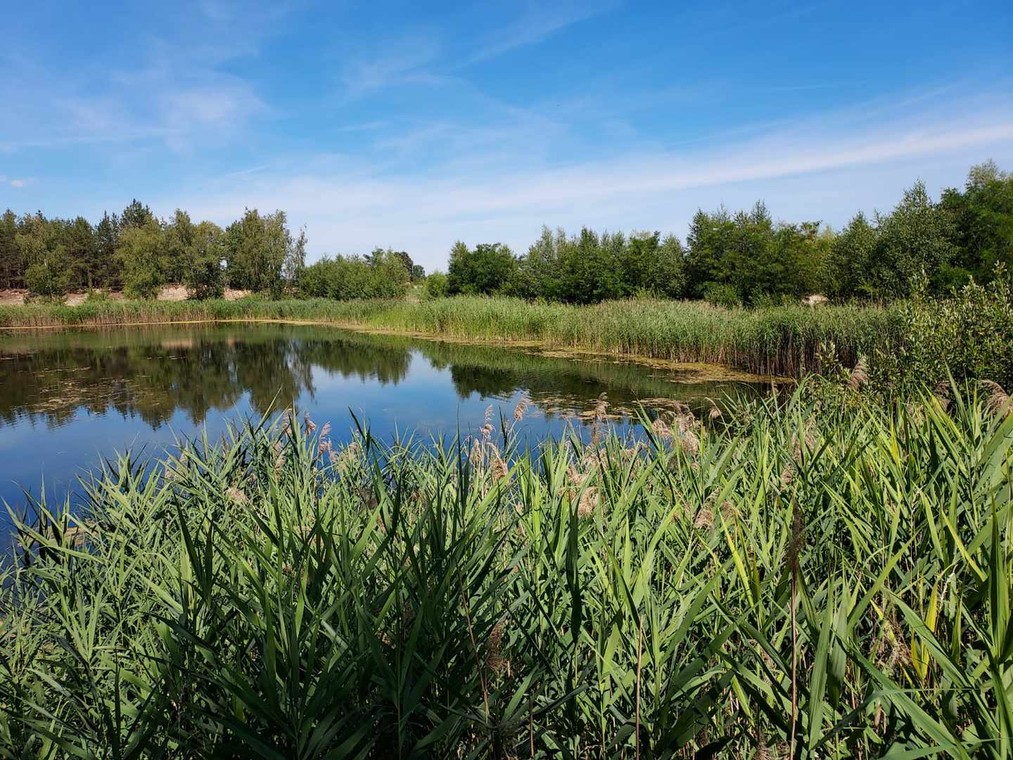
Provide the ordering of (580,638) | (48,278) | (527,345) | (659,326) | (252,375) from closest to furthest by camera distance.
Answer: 1. (580,638)
2. (252,375)
3. (659,326)
4. (527,345)
5. (48,278)

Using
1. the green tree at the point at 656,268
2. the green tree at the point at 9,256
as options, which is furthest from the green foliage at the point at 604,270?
the green tree at the point at 9,256

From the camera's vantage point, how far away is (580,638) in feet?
6.08

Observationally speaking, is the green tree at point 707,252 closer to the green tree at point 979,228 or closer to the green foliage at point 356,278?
the green tree at point 979,228

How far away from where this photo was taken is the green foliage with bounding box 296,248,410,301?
4041 centimetres

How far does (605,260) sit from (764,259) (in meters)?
7.14

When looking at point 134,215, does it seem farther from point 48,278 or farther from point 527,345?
point 527,345

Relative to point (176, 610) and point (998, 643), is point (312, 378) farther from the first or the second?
point (998, 643)

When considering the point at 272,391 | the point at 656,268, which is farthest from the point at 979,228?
the point at 272,391

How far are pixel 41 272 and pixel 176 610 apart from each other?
5483cm

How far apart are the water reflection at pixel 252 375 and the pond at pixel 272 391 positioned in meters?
0.05

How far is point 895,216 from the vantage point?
2267 cm

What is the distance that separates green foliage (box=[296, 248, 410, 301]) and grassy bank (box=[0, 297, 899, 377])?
19.5 feet

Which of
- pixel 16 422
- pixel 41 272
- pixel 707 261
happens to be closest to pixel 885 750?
pixel 16 422

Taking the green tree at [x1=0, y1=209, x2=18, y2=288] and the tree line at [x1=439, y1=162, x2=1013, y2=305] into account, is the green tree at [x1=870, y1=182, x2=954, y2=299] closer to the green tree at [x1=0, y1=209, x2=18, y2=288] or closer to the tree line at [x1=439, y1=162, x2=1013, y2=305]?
the tree line at [x1=439, y1=162, x2=1013, y2=305]
